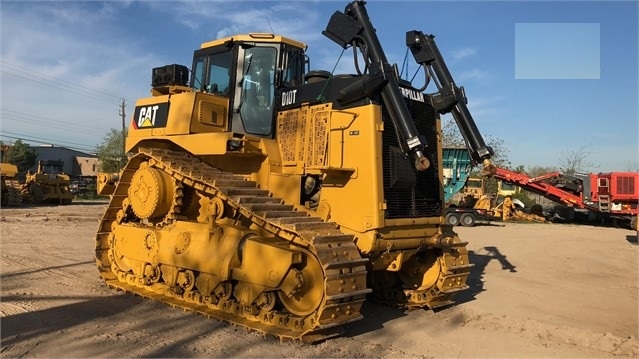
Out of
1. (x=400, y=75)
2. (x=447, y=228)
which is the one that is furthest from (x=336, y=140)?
(x=447, y=228)

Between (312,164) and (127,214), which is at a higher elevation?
(312,164)

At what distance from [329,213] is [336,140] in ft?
3.13

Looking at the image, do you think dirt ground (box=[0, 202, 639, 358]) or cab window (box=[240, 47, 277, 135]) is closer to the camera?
dirt ground (box=[0, 202, 639, 358])

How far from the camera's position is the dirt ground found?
18.4ft

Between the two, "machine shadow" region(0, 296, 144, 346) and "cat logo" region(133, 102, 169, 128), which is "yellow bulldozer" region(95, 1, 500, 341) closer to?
"cat logo" region(133, 102, 169, 128)

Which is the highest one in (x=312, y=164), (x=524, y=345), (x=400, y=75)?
(x=400, y=75)

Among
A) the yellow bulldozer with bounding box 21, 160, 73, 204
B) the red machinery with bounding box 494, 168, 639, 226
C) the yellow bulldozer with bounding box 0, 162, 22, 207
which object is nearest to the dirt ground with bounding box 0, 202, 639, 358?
the red machinery with bounding box 494, 168, 639, 226

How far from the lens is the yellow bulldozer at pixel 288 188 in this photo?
608cm

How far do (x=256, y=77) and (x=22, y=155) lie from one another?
6382 cm

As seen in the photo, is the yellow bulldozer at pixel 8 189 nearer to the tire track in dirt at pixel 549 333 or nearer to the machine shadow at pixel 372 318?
the machine shadow at pixel 372 318

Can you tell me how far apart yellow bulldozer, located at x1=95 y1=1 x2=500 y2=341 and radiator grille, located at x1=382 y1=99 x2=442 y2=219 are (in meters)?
0.02

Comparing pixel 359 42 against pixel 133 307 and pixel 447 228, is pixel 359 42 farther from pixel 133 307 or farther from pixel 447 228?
pixel 133 307

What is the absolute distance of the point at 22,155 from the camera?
61.4 metres

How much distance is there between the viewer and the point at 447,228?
24.7ft
